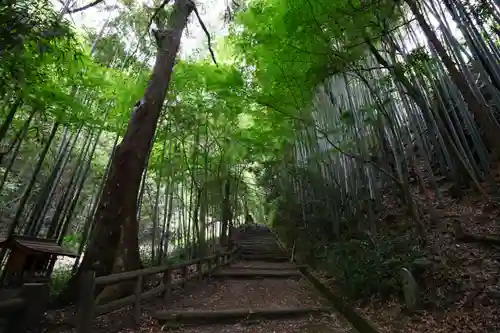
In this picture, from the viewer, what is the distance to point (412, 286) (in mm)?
3047

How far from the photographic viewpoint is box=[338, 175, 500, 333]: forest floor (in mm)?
2619

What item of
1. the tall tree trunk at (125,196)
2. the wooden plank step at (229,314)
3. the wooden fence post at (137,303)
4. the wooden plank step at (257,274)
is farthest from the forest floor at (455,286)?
the tall tree trunk at (125,196)

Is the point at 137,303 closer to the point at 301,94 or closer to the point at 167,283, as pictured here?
the point at 167,283

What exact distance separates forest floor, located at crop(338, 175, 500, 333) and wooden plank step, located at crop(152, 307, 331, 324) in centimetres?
75

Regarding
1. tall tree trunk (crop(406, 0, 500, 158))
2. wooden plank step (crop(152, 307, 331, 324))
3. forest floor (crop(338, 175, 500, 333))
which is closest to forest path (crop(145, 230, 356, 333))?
wooden plank step (crop(152, 307, 331, 324))

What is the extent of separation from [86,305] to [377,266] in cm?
319

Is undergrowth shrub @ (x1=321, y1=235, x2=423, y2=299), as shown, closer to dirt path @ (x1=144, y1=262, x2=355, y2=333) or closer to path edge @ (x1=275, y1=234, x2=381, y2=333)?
path edge @ (x1=275, y1=234, x2=381, y2=333)

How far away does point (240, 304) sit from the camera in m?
4.41

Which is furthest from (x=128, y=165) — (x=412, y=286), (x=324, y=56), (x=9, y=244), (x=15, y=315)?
(x=412, y=286)

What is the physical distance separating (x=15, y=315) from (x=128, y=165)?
2.73 meters

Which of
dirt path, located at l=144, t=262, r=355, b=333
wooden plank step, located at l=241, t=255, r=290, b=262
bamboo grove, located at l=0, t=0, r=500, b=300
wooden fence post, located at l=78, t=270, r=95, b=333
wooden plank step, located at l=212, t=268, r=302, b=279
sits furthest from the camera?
wooden plank step, located at l=241, t=255, r=290, b=262

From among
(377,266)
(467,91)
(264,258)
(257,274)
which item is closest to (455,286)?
(377,266)

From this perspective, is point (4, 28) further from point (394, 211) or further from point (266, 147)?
point (266, 147)

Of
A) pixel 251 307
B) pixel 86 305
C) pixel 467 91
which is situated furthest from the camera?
pixel 467 91
